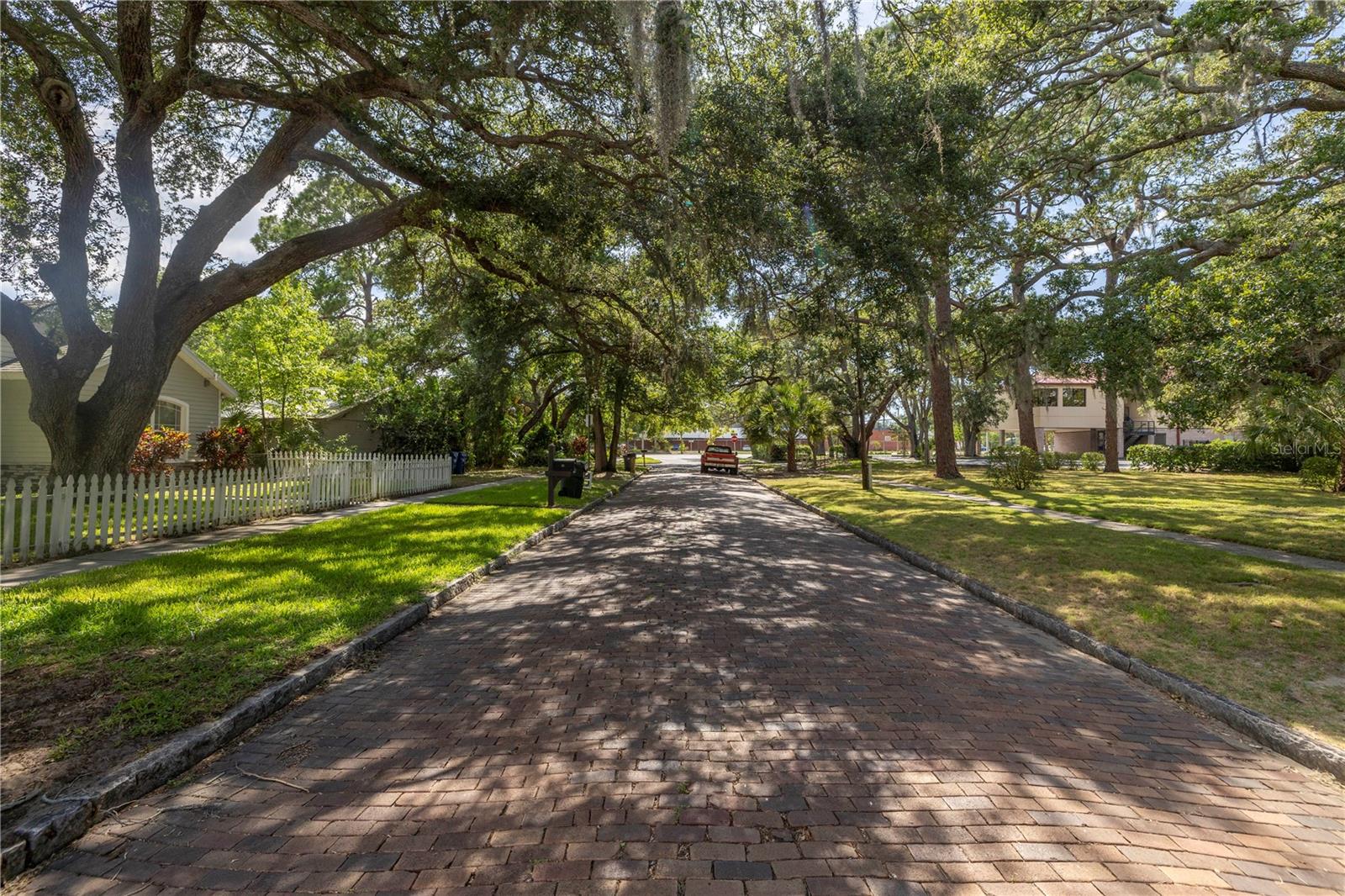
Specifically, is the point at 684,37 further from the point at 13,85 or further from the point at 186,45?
the point at 13,85

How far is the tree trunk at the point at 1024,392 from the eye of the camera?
2127cm

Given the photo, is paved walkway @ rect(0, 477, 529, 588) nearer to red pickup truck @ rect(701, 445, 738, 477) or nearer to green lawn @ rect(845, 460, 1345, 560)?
green lawn @ rect(845, 460, 1345, 560)

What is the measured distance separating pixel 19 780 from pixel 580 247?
977 centimetres

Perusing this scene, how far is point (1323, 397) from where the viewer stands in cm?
1475

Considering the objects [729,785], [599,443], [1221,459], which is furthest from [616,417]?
[1221,459]

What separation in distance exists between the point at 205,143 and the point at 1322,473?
100ft

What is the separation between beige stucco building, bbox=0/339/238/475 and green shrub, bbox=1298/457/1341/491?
34442 mm

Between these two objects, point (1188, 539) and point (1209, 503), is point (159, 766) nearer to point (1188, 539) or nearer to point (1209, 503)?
point (1188, 539)

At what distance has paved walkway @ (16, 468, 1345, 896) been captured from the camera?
2.56 m

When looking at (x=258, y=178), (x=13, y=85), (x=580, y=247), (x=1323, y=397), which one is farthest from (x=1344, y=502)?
(x=13, y=85)

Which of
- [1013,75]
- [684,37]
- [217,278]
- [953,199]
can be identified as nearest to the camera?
[684,37]

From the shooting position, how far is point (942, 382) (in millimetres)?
23250

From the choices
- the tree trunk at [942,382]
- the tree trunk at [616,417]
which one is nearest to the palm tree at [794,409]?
the tree trunk at [942,382]

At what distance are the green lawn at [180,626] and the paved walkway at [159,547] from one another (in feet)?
1.68
